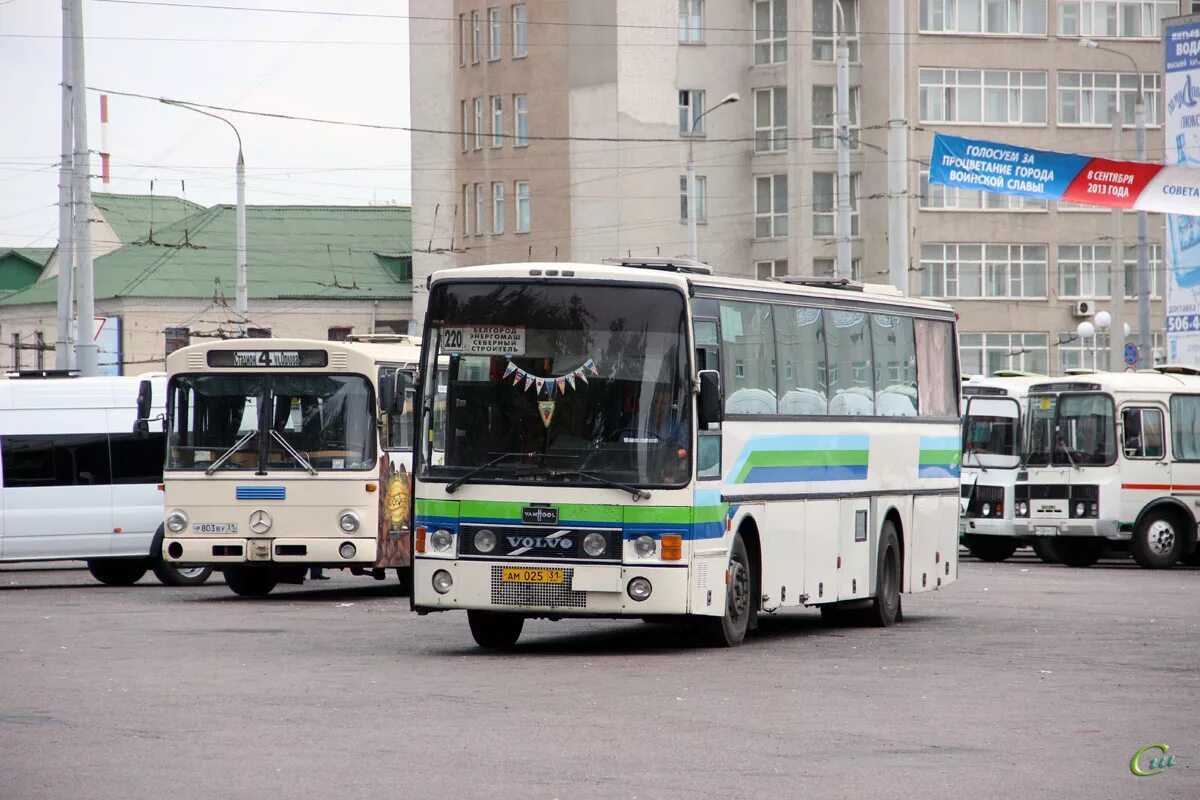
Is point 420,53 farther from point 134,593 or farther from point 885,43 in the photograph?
point 134,593

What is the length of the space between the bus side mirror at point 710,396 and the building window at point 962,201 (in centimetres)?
5787

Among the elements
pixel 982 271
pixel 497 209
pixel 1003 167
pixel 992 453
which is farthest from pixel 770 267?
pixel 1003 167

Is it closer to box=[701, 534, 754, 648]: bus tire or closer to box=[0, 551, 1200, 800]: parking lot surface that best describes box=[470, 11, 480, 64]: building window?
box=[0, 551, 1200, 800]: parking lot surface

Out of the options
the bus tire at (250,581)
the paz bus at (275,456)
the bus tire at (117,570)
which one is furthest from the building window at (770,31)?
the paz bus at (275,456)

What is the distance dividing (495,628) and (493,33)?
207 ft

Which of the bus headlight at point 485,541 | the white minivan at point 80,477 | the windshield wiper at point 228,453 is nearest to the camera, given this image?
the bus headlight at point 485,541

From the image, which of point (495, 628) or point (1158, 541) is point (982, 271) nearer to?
point (1158, 541)

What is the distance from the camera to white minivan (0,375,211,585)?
1110 inches

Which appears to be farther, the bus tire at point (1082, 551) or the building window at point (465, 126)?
the building window at point (465, 126)

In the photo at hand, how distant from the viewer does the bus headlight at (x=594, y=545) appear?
1653cm

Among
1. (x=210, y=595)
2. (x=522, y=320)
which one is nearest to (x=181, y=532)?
(x=210, y=595)

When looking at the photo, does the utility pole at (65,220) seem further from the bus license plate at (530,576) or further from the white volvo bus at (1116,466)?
the bus license plate at (530,576)

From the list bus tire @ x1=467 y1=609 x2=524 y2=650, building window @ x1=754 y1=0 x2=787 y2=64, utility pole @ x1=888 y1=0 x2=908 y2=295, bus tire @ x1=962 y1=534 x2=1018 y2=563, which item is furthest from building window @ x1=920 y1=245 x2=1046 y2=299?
bus tire @ x1=467 y1=609 x2=524 y2=650

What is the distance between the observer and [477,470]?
16703mm
